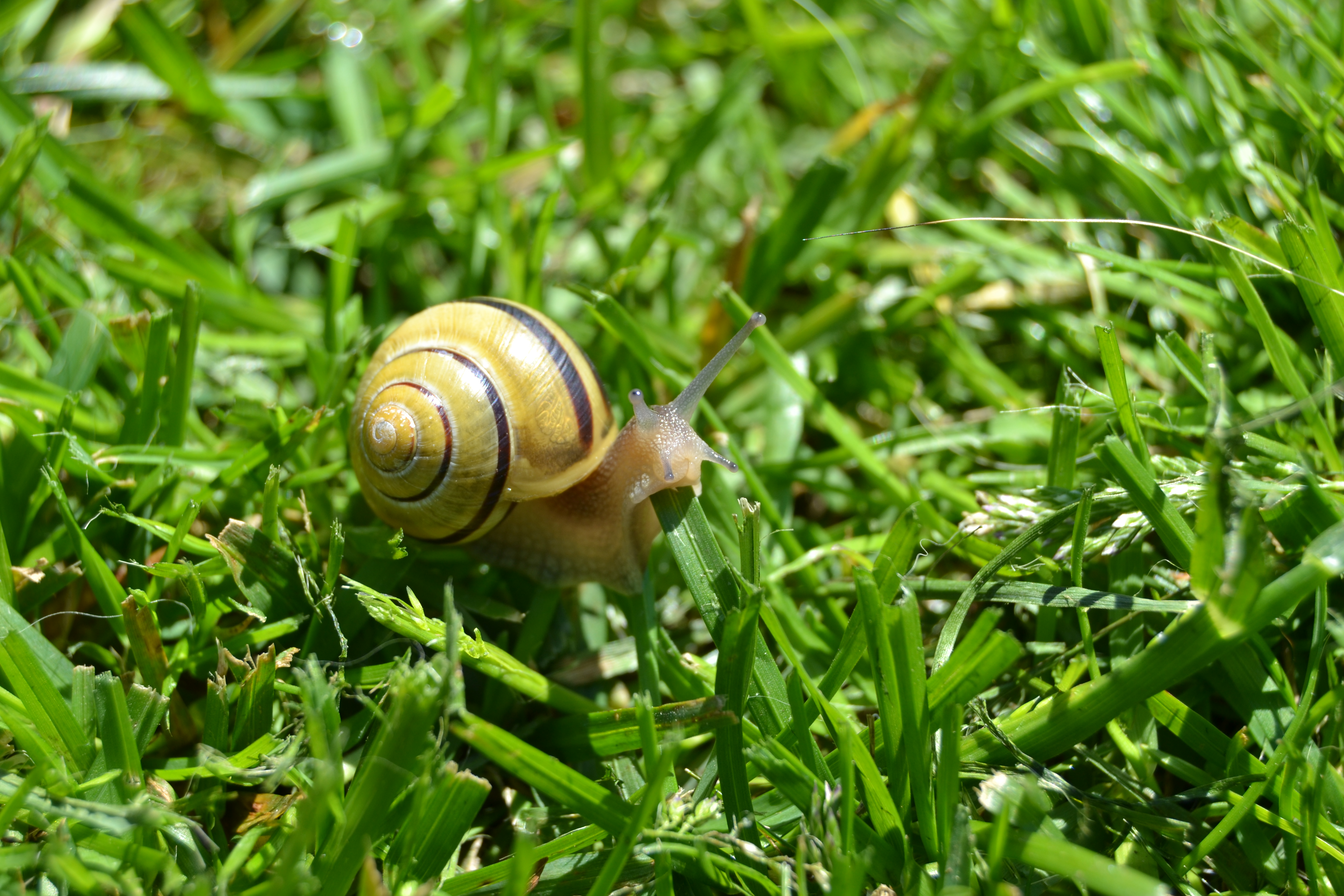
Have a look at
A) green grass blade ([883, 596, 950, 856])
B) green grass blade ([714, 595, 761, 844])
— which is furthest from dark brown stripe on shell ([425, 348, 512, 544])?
green grass blade ([883, 596, 950, 856])

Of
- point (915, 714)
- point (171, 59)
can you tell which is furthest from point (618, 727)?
point (171, 59)

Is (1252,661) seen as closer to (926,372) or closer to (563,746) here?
Result: (926,372)

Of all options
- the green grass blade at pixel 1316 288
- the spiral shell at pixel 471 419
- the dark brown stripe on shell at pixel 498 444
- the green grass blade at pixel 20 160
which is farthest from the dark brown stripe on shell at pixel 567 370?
the green grass blade at pixel 1316 288

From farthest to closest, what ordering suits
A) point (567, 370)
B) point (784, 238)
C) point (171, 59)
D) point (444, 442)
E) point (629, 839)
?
point (171, 59) → point (784, 238) → point (567, 370) → point (444, 442) → point (629, 839)

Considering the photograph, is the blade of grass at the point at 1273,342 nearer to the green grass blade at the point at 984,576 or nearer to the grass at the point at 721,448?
the grass at the point at 721,448

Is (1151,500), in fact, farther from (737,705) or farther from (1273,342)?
(737,705)

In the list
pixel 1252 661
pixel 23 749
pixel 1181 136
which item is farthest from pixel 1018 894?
pixel 1181 136
